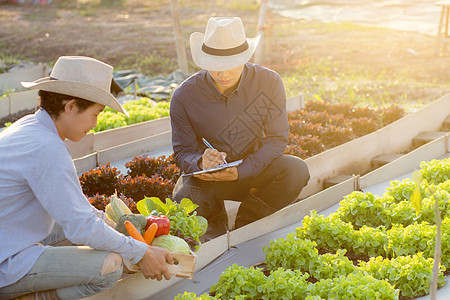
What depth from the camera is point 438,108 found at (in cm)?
664

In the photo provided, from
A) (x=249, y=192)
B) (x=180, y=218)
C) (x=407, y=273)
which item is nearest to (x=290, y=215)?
(x=249, y=192)

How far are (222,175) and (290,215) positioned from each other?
2.21ft

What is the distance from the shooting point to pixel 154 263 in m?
2.65

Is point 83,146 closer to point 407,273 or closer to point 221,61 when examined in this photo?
Answer: point 221,61

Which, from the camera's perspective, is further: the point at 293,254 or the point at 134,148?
the point at 134,148

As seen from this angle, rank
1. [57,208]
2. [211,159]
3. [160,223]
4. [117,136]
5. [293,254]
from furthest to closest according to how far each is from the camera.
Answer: [117,136] < [211,159] < [293,254] < [160,223] < [57,208]

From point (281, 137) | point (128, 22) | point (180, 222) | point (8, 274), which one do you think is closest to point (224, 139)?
point (281, 137)

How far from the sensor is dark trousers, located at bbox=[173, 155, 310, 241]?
391cm

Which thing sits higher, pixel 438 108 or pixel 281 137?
pixel 281 137

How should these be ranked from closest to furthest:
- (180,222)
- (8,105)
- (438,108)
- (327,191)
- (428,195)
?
(180,222) → (428,195) → (327,191) → (438,108) → (8,105)

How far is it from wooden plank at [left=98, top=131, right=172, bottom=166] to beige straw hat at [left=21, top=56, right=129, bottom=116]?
262 centimetres

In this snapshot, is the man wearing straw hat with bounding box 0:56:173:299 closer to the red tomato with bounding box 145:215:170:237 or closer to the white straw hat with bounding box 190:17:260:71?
the red tomato with bounding box 145:215:170:237

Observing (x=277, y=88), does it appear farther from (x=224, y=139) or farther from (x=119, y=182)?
(x=119, y=182)

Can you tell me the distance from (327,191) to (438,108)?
311 centimetres
